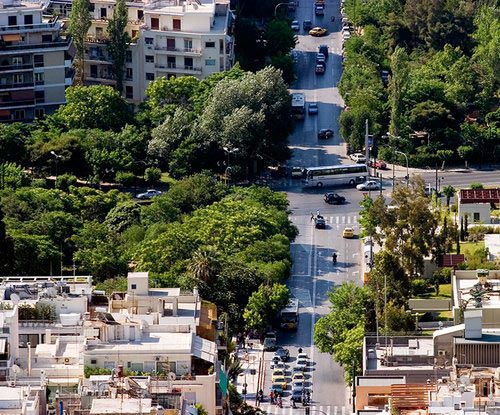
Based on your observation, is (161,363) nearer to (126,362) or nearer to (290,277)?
(126,362)

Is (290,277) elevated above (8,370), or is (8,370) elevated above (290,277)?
(8,370)

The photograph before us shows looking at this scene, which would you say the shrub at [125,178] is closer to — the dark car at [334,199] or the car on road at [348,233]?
the dark car at [334,199]

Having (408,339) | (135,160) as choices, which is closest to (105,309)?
(408,339)

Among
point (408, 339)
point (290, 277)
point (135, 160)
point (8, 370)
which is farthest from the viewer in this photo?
point (135, 160)

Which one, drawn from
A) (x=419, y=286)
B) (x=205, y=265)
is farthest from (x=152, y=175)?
(x=419, y=286)

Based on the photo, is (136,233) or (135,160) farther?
(135,160)

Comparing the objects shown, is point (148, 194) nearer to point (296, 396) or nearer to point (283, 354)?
point (283, 354)
